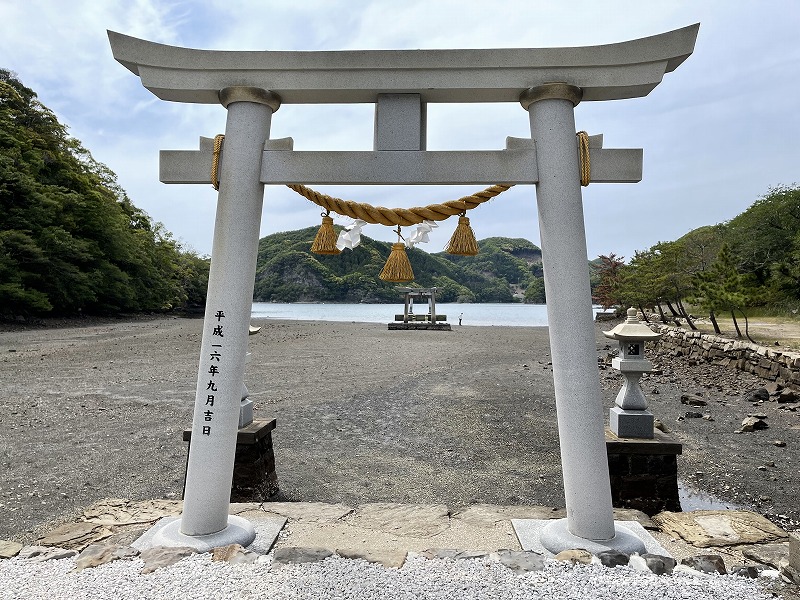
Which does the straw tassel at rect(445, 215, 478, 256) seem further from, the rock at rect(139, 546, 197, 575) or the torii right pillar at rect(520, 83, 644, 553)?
the rock at rect(139, 546, 197, 575)

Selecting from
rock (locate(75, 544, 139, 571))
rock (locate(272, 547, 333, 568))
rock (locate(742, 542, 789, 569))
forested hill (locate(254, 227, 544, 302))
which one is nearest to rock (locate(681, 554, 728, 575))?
rock (locate(742, 542, 789, 569))

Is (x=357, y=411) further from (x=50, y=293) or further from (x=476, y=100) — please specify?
(x=50, y=293)

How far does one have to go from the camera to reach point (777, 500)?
186 inches

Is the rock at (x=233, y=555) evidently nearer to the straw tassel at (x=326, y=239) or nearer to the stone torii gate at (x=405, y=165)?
the stone torii gate at (x=405, y=165)

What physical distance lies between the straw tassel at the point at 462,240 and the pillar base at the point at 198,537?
6.95 ft

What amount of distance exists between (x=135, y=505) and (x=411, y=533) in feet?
6.85

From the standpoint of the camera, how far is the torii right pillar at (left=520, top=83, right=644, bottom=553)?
2.75 m

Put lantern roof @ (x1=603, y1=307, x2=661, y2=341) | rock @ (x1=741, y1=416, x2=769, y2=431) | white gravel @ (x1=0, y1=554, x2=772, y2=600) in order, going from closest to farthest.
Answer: white gravel @ (x1=0, y1=554, x2=772, y2=600) < lantern roof @ (x1=603, y1=307, x2=661, y2=341) < rock @ (x1=741, y1=416, x2=769, y2=431)

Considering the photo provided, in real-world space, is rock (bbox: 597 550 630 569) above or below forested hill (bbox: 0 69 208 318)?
below

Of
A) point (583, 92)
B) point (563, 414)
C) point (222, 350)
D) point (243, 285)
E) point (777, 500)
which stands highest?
point (583, 92)

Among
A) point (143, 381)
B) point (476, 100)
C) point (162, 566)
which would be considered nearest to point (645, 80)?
point (476, 100)

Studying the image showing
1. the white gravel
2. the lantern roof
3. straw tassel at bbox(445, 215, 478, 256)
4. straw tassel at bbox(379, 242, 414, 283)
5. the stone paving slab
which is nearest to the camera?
the white gravel

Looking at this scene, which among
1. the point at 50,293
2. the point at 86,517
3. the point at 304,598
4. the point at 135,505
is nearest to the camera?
the point at 304,598

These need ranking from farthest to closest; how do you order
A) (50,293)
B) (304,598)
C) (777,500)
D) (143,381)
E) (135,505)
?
(50,293), (143,381), (777,500), (135,505), (304,598)
